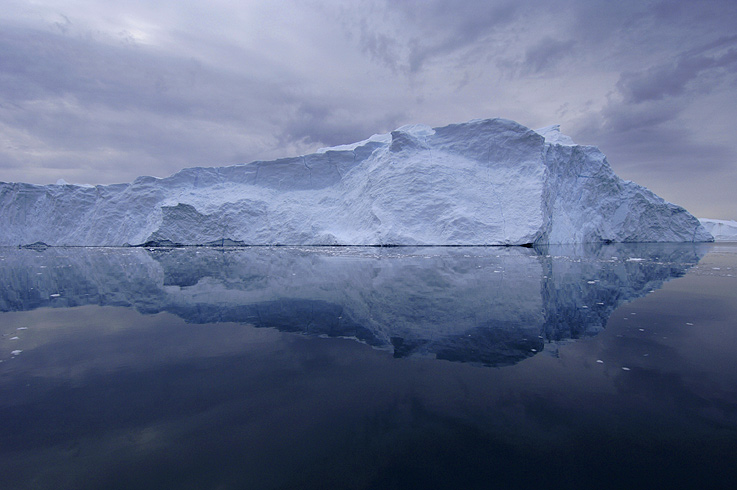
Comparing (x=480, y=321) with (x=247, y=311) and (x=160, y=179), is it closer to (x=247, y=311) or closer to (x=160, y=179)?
(x=247, y=311)

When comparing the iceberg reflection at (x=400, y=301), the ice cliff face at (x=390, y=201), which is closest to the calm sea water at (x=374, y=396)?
the iceberg reflection at (x=400, y=301)

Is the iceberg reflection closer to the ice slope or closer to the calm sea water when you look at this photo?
the calm sea water

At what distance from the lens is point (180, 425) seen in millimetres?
2215

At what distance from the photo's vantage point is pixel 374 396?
251cm

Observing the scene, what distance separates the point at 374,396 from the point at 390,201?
2243 centimetres

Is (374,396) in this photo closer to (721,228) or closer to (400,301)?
(400,301)

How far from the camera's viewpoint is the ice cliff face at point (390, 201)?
23547 mm

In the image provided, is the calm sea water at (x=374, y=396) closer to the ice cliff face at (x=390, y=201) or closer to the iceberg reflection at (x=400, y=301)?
the iceberg reflection at (x=400, y=301)

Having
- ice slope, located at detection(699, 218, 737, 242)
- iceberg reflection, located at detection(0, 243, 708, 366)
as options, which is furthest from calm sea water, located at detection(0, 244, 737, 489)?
ice slope, located at detection(699, 218, 737, 242)

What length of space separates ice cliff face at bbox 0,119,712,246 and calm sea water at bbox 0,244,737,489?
60.7 ft

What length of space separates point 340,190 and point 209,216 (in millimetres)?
10801

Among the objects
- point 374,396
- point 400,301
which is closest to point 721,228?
point 400,301

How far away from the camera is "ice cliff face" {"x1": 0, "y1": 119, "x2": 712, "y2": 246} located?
23547mm

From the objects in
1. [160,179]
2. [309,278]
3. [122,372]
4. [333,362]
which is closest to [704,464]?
[333,362]
